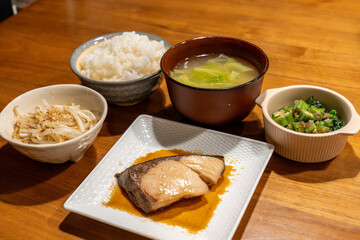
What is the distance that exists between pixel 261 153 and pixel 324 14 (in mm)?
1579

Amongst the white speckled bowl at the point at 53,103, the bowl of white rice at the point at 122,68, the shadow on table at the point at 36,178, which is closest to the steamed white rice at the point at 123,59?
the bowl of white rice at the point at 122,68

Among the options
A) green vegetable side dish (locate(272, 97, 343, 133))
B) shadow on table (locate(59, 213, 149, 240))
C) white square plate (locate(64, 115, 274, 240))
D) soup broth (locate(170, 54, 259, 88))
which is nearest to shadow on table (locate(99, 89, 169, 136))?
white square plate (locate(64, 115, 274, 240))

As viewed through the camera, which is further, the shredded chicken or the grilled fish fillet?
the shredded chicken

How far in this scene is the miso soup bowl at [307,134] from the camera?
1.33 m

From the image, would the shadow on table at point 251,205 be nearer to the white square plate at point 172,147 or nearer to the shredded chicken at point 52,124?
the white square plate at point 172,147

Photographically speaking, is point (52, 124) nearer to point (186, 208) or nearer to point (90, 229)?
point (90, 229)

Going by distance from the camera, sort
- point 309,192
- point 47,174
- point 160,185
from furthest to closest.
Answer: point 47,174, point 309,192, point 160,185

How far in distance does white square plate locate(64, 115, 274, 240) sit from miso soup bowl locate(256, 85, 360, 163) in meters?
0.07

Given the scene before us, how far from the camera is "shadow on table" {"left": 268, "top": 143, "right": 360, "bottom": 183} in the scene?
4.57 ft

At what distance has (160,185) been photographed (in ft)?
4.03

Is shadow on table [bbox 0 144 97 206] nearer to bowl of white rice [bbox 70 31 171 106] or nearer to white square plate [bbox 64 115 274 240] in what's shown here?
white square plate [bbox 64 115 274 240]

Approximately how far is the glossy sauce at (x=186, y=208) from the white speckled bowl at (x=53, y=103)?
0.71 ft

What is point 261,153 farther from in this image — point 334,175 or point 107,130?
point 107,130

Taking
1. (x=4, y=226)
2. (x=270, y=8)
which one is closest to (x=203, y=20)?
(x=270, y=8)
